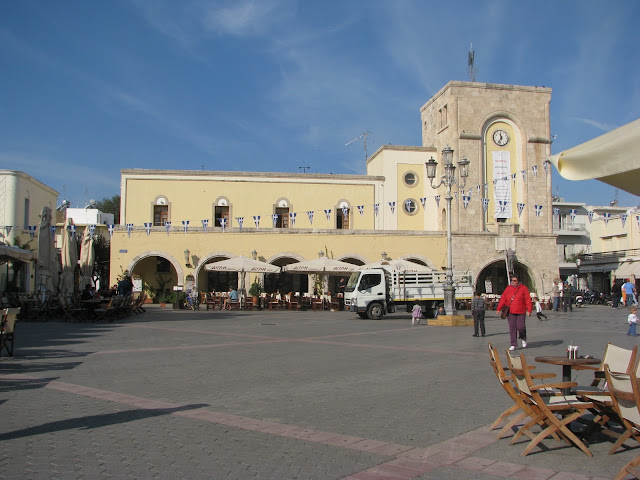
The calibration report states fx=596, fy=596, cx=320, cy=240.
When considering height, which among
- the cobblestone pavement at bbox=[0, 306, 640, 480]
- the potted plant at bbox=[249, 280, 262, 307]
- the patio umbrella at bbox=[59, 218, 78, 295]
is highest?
the patio umbrella at bbox=[59, 218, 78, 295]

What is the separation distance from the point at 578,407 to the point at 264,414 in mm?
3386

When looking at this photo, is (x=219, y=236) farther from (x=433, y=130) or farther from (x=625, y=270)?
(x=625, y=270)

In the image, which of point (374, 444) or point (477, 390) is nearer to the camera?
point (374, 444)

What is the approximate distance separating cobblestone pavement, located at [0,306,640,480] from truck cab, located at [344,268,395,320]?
10.0 meters

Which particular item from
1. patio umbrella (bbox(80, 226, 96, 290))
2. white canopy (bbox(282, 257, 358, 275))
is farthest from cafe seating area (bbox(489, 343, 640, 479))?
white canopy (bbox(282, 257, 358, 275))

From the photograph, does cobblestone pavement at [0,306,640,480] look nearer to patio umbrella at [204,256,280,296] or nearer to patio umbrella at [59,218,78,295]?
patio umbrella at [59,218,78,295]

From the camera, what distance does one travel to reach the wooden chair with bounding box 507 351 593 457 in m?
5.38

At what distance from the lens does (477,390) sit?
8.38 metres

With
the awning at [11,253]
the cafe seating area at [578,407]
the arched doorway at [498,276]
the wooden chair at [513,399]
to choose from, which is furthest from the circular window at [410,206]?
the wooden chair at [513,399]

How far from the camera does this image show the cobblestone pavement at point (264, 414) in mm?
5020

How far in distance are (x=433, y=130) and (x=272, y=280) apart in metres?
15.4

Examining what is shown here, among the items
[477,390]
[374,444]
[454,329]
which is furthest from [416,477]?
[454,329]

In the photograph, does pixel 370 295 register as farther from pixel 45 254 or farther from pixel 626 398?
pixel 626 398

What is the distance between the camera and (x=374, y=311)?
2411cm
